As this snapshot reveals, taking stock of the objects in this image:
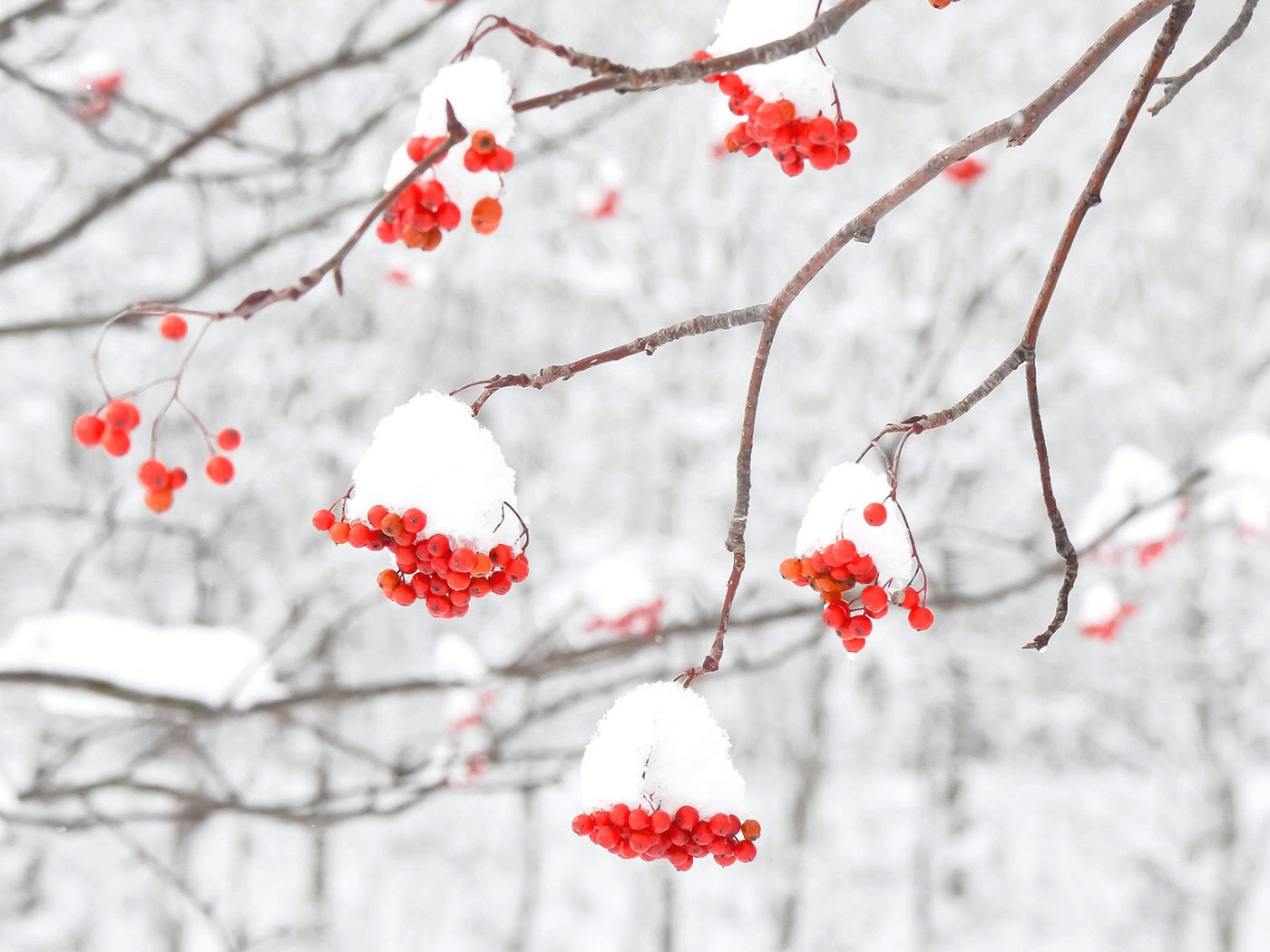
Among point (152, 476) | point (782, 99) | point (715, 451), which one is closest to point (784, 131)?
point (782, 99)

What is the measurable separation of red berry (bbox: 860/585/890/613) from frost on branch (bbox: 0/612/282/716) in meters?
2.06

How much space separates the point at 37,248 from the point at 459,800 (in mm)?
10836

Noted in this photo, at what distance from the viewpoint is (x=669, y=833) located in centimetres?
122

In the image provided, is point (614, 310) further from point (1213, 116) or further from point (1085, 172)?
point (1213, 116)

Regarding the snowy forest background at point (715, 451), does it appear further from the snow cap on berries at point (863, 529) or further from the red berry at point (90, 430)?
the snow cap on berries at point (863, 529)

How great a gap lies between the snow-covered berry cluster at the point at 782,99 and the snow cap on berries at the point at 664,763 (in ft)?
2.30

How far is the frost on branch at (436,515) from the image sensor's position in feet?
3.92

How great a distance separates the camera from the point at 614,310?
34.2ft

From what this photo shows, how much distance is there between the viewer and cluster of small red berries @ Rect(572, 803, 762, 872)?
1.21m

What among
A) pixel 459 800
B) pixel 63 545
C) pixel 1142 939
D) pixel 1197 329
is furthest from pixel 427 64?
pixel 1142 939

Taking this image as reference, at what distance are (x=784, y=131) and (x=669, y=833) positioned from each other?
0.87m

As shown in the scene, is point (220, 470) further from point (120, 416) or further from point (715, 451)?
point (715, 451)

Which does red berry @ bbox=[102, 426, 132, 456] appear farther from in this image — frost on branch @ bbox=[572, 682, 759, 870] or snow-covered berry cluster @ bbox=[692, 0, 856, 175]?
snow-covered berry cluster @ bbox=[692, 0, 856, 175]

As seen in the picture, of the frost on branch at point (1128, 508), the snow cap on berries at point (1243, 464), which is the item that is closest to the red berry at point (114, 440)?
the snow cap on berries at point (1243, 464)
